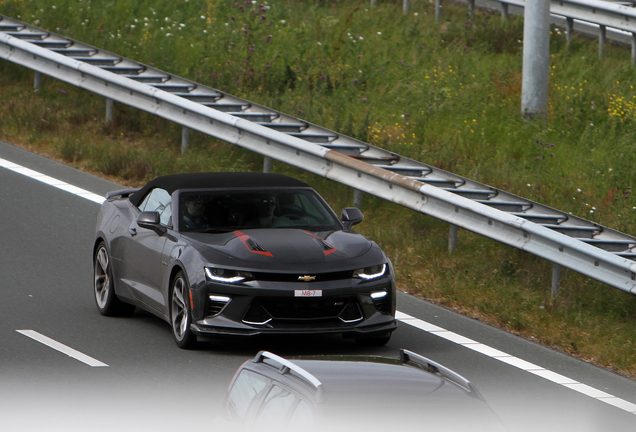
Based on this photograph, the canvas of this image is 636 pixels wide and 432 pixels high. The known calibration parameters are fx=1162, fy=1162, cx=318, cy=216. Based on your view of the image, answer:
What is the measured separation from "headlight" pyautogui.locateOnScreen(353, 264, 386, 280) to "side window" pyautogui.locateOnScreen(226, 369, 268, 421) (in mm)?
3701

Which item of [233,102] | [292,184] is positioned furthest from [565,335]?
[233,102]

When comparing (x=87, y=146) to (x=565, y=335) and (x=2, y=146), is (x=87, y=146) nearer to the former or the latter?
(x=2, y=146)

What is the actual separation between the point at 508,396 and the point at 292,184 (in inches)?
114

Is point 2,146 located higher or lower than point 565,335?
lower

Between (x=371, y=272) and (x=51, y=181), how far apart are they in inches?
280

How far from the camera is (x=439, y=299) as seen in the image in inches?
442

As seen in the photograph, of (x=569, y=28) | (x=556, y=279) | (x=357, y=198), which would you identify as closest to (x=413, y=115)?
(x=357, y=198)

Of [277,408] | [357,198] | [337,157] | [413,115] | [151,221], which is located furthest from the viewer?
[413,115]

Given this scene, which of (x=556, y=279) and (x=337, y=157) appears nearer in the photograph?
(x=556, y=279)

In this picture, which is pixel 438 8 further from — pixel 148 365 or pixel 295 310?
pixel 148 365

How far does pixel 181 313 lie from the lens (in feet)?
30.6

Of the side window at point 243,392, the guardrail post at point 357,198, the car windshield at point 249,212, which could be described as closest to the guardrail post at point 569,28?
the guardrail post at point 357,198

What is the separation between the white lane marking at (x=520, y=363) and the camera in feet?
27.8

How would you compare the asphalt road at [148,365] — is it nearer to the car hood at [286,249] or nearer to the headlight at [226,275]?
the headlight at [226,275]
